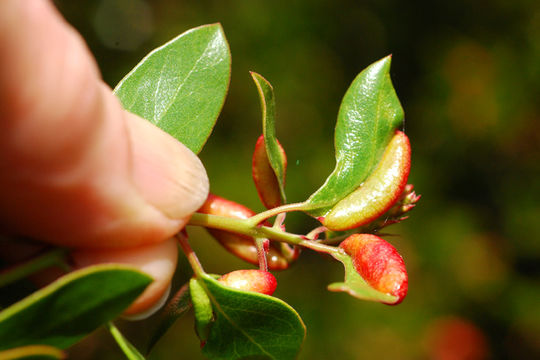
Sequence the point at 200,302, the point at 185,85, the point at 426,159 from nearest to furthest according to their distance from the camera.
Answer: the point at 200,302, the point at 185,85, the point at 426,159

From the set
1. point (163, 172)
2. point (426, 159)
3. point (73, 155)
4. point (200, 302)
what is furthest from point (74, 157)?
point (426, 159)

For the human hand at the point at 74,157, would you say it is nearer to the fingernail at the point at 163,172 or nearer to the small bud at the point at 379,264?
the fingernail at the point at 163,172

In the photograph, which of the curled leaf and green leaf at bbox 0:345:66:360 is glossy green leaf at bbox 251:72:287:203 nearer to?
the curled leaf

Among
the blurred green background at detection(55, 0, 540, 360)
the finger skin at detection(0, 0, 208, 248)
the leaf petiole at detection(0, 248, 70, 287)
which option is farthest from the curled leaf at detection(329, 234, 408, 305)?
the blurred green background at detection(55, 0, 540, 360)

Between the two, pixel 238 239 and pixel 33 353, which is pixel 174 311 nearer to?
pixel 238 239

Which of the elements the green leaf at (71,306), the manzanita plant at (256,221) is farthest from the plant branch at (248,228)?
the green leaf at (71,306)
